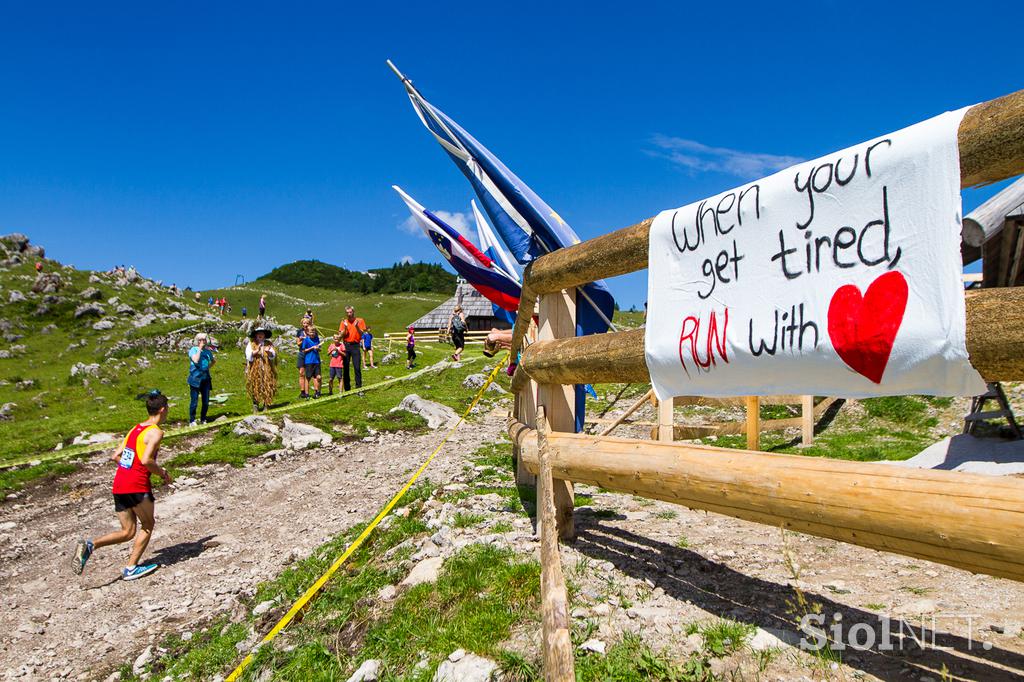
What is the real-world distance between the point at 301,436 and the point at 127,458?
5.76 meters

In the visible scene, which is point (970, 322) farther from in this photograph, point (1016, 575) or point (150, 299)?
point (150, 299)

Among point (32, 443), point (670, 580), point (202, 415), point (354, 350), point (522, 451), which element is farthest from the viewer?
point (354, 350)

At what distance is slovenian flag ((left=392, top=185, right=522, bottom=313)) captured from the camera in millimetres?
6262

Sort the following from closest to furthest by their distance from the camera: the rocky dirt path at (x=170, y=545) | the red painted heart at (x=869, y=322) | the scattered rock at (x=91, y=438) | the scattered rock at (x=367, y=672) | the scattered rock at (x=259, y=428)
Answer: the red painted heart at (x=869, y=322), the scattered rock at (x=367, y=672), the rocky dirt path at (x=170, y=545), the scattered rock at (x=259, y=428), the scattered rock at (x=91, y=438)

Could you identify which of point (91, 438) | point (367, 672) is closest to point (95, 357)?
point (91, 438)

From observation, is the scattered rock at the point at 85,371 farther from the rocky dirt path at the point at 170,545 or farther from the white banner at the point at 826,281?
the white banner at the point at 826,281

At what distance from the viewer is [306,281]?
126125 millimetres

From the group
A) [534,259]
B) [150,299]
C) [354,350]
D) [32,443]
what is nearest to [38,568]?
[534,259]

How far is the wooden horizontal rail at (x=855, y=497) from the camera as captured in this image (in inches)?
88.6

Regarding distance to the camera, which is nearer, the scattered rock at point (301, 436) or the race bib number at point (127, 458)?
the race bib number at point (127, 458)

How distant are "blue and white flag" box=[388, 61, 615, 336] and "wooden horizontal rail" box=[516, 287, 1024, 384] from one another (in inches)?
26.4

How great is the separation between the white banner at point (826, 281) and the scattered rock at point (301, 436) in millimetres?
10040

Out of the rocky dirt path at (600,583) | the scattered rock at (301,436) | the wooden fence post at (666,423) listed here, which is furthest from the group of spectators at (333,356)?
the wooden fence post at (666,423)

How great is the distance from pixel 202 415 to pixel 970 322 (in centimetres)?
1514
